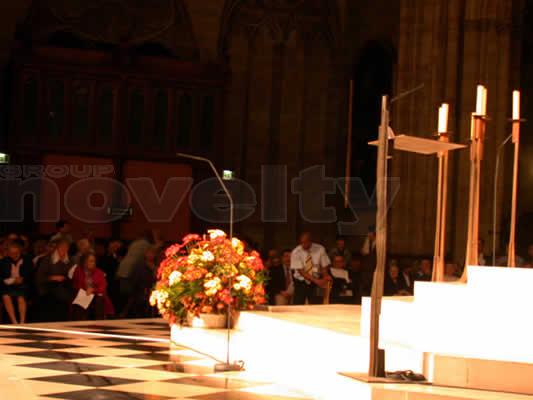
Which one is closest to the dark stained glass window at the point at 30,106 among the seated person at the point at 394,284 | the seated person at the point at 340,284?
the seated person at the point at 340,284

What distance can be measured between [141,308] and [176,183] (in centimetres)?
598

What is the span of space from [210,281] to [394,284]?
4811mm

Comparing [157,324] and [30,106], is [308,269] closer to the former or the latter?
[157,324]

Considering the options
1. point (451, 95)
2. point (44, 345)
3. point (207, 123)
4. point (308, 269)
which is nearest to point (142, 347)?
point (44, 345)

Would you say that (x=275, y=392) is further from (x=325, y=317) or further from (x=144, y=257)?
(x=144, y=257)

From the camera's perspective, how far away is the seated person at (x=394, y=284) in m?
14.2

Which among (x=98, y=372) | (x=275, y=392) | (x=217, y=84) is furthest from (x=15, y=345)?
(x=217, y=84)

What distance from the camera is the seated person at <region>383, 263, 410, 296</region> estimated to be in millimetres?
14172

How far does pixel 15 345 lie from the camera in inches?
395

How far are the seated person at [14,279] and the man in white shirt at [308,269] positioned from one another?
3.75 metres

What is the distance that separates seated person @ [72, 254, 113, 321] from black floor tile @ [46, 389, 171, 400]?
230 inches

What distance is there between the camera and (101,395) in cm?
707

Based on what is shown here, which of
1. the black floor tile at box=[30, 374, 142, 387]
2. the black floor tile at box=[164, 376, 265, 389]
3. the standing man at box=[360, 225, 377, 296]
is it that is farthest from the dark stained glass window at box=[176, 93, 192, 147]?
the black floor tile at box=[30, 374, 142, 387]

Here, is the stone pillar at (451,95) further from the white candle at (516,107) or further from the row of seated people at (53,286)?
the white candle at (516,107)
